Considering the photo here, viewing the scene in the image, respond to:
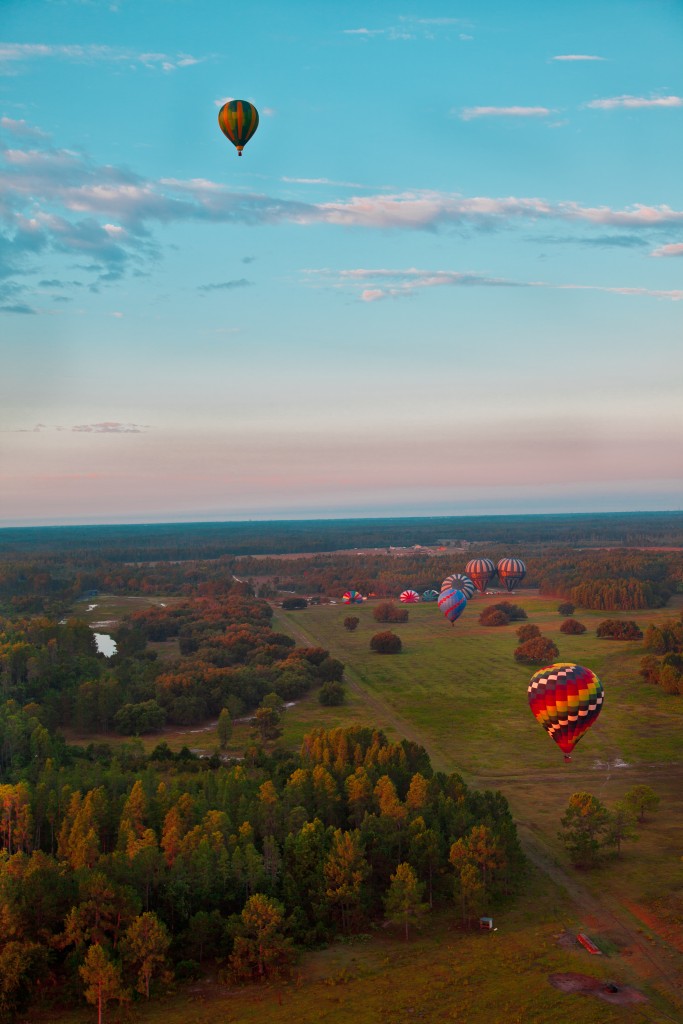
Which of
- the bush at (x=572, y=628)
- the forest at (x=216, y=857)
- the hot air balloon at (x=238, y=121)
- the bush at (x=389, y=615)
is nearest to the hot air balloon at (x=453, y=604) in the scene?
the bush at (x=389, y=615)

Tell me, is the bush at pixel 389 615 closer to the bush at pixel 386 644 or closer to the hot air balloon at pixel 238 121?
the bush at pixel 386 644

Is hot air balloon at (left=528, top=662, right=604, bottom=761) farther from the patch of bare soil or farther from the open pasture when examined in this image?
the patch of bare soil

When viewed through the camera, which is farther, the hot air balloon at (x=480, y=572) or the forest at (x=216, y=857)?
the hot air balloon at (x=480, y=572)

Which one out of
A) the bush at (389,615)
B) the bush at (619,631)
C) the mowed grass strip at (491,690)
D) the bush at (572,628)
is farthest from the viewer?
the bush at (389,615)

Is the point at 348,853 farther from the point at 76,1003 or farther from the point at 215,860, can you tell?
the point at 76,1003

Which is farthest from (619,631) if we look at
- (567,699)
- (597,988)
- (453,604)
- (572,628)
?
(597,988)

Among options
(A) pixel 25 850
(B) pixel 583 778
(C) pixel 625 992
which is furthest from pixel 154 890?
(B) pixel 583 778
